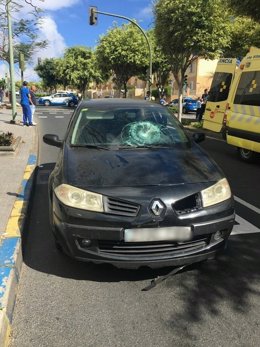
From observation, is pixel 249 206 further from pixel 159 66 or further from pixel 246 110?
pixel 159 66

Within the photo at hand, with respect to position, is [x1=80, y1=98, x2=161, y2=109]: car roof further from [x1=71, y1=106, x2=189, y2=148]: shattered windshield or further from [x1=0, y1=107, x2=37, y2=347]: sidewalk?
[x1=0, y1=107, x2=37, y2=347]: sidewalk

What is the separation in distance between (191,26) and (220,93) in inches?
328

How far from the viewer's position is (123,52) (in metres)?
38.6

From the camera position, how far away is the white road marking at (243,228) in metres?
5.03

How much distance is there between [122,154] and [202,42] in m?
17.3

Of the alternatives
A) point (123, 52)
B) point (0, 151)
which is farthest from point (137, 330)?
point (123, 52)

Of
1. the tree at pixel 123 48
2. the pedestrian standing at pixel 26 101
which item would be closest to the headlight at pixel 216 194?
the pedestrian standing at pixel 26 101

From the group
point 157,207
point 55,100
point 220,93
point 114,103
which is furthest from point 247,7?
point 55,100

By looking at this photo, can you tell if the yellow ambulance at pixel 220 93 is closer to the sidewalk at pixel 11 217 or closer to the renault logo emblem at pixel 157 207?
the sidewalk at pixel 11 217

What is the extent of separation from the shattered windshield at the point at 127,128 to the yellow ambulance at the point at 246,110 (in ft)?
14.2

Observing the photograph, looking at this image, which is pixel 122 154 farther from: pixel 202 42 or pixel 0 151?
pixel 202 42

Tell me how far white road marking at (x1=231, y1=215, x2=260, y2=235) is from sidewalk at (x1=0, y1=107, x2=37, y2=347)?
2505 millimetres

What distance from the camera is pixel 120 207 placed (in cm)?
352

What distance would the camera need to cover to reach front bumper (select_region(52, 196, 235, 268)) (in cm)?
349
